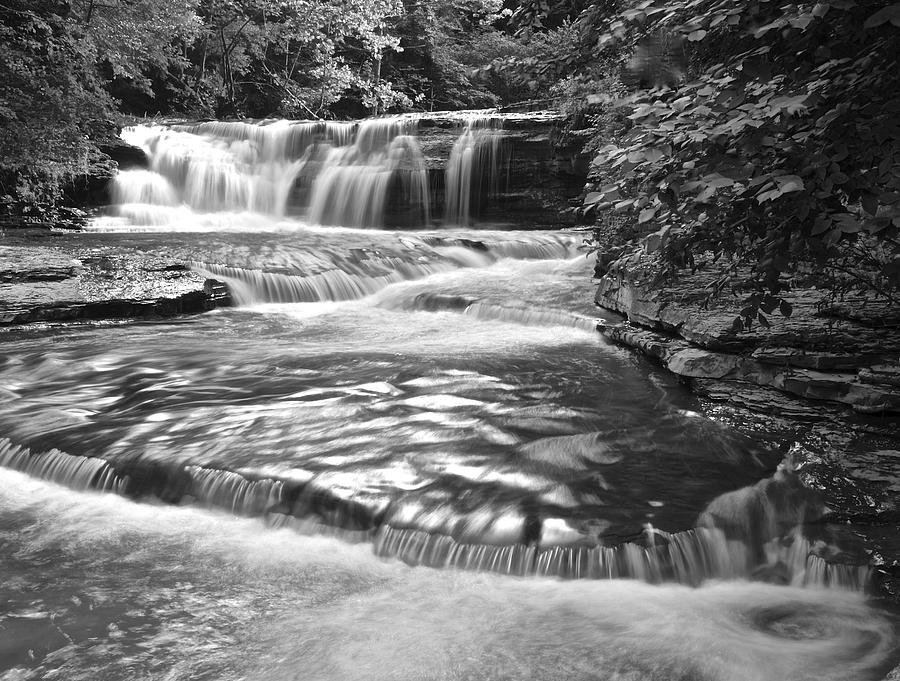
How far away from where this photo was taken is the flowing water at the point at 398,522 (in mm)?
2920

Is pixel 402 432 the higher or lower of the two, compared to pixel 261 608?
higher

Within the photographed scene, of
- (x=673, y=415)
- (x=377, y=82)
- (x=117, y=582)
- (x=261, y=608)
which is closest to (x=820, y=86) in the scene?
(x=673, y=415)

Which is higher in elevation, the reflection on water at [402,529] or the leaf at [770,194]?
the leaf at [770,194]

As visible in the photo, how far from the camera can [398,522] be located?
12.4 feet

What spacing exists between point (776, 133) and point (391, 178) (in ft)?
43.8

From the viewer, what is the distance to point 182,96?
877 inches

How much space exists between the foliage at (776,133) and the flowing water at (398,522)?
1361 mm

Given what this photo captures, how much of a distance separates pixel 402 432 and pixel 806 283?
259 cm

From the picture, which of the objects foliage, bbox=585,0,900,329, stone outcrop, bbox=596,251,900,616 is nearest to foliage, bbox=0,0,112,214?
stone outcrop, bbox=596,251,900,616

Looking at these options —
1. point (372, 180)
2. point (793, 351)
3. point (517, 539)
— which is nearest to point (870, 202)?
point (517, 539)

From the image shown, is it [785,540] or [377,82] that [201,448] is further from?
[377,82]

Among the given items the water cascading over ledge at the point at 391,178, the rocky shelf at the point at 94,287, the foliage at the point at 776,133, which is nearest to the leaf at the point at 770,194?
the foliage at the point at 776,133

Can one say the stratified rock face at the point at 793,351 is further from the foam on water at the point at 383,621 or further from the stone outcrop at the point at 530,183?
the stone outcrop at the point at 530,183

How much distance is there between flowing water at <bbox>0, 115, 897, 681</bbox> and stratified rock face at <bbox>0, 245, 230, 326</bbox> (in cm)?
81
